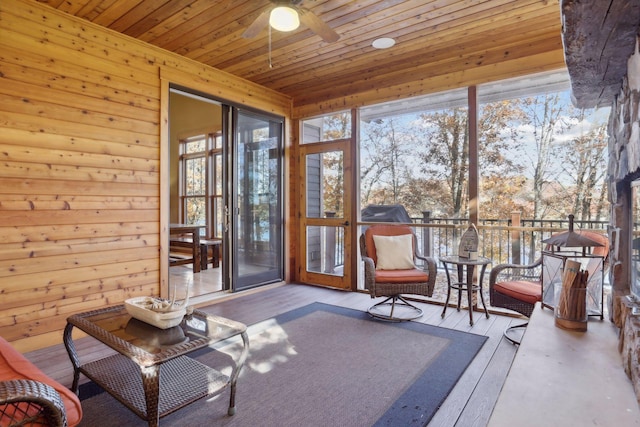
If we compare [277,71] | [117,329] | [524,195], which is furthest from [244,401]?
[524,195]

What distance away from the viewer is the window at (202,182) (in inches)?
285

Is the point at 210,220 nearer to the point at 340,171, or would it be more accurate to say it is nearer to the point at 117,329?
the point at 340,171

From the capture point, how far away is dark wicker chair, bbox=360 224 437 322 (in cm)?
346

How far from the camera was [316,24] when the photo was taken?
107 inches

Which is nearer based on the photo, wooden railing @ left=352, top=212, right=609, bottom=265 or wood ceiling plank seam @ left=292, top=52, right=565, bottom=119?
wood ceiling plank seam @ left=292, top=52, right=565, bottom=119

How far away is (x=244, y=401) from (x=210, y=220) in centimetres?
555

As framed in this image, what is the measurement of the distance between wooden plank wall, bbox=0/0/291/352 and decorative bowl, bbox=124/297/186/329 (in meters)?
1.37

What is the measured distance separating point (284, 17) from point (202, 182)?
5.65 meters

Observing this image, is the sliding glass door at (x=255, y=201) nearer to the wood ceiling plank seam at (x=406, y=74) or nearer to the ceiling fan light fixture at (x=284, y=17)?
the wood ceiling plank seam at (x=406, y=74)

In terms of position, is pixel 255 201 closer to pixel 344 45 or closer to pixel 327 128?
pixel 327 128

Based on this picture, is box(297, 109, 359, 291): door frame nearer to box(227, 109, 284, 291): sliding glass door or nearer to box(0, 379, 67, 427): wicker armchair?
box(227, 109, 284, 291): sliding glass door

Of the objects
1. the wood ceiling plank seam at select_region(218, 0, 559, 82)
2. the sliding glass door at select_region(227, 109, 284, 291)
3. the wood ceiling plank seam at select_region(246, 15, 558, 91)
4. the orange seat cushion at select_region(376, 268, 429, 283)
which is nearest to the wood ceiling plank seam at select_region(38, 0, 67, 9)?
the wood ceiling plank seam at select_region(218, 0, 559, 82)

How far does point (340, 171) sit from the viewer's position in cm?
490

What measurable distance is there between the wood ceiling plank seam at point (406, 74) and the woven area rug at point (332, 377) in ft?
9.26
